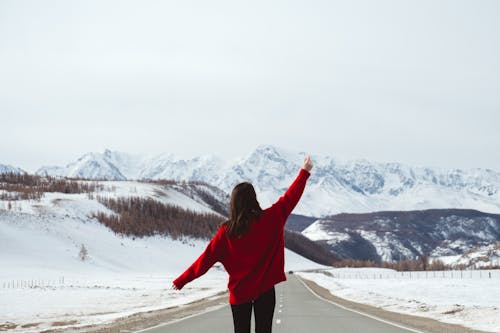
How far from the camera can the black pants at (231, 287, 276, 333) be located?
7160 mm

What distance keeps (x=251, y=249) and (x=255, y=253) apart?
65 millimetres

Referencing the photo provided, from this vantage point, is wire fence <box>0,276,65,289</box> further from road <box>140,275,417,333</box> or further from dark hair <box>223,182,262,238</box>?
dark hair <box>223,182,262,238</box>

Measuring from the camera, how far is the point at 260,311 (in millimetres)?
7215

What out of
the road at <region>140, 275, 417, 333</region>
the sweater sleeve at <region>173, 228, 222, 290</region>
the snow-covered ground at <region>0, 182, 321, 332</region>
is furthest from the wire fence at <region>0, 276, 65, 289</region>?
the sweater sleeve at <region>173, 228, 222, 290</region>

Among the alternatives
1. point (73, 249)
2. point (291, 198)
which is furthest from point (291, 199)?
point (73, 249)

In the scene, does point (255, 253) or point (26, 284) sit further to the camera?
point (26, 284)

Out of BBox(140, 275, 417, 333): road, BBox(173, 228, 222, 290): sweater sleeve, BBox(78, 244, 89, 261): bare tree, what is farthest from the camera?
BBox(78, 244, 89, 261): bare tree

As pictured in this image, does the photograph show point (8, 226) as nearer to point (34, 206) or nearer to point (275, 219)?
point (34, 206)

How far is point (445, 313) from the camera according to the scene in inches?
1003

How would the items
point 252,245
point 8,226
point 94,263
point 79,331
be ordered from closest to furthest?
point 252,245
point 79,331
point 94,263
point 8,226

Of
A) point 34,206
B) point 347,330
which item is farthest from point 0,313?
point 34,206

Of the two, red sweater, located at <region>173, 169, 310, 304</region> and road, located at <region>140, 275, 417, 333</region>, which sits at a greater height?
red sweater, located at <region>173, 169, 310, 304</region>

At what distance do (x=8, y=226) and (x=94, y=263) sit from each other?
25797 millimetres

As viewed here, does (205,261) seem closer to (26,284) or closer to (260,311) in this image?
(260,311)
